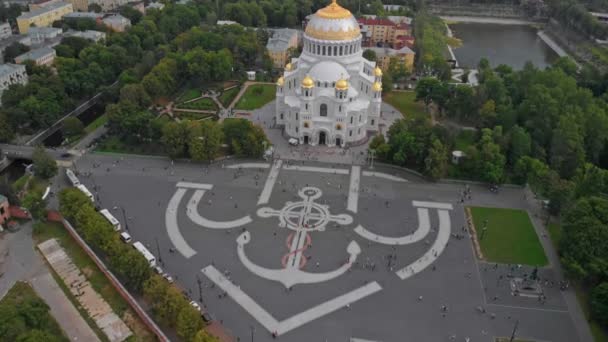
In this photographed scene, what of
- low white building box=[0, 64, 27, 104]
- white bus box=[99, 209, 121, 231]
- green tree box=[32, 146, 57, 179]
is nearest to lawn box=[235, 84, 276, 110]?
green tree box=[32, 146, 57, 179]

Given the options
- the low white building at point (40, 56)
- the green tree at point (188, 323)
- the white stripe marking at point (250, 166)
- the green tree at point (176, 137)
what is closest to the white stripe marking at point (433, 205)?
the white stripe marking at point (250, 166)

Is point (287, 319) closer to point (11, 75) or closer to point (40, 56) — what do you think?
point (11, 75)

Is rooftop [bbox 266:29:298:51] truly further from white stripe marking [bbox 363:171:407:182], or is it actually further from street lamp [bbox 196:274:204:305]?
street lamp [bbox 196:274:204:305]

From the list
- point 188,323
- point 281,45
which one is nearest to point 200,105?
point 281,45

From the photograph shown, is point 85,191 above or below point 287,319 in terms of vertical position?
above

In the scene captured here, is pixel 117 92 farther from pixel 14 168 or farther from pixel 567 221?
pixel 567 221

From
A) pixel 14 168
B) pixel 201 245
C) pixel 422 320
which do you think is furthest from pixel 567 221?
pixel 14 168
